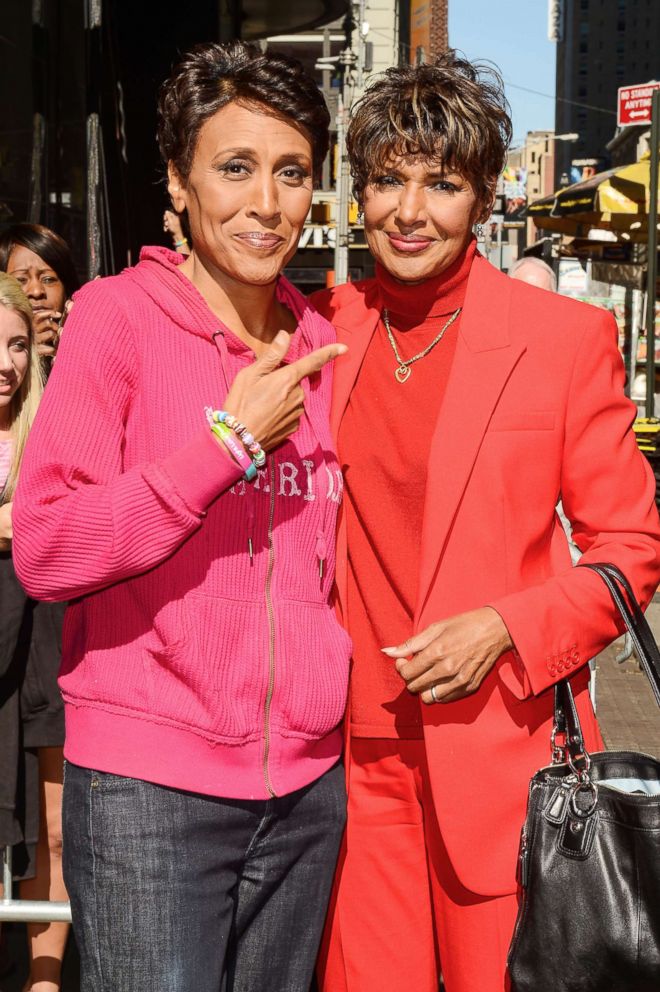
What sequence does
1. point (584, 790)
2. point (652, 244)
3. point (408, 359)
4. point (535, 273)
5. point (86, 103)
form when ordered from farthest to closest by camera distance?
point (652, 244) → point (535, 273) → point (86, 103) → point (408, 359) → point (584, 790)

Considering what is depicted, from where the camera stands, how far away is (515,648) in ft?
7.82

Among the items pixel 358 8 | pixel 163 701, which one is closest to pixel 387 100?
pixel 163 701

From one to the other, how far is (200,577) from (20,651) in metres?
1.50

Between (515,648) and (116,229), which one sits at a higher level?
(116,229)

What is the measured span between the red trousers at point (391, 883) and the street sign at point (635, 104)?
64.9 ft

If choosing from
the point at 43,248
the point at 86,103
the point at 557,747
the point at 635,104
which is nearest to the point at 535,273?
the point at 86,103

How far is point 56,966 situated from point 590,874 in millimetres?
2315

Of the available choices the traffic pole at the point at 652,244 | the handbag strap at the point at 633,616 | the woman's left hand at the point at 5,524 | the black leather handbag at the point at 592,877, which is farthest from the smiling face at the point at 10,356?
the traffic pole at the point at 652,244

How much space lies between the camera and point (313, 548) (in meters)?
2.31

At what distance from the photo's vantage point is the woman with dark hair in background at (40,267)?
485 cm

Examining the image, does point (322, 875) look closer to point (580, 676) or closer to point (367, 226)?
point (580, 676)

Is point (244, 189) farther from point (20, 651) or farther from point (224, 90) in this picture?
point (20, 651)

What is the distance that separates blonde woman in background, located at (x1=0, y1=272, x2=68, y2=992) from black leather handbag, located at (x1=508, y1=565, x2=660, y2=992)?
167 cm

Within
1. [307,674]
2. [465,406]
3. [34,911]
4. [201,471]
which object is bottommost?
[34,911]
